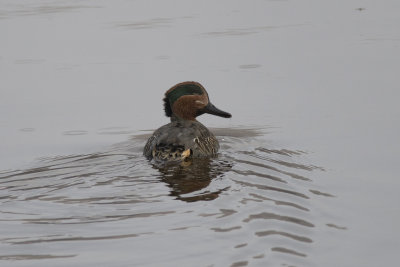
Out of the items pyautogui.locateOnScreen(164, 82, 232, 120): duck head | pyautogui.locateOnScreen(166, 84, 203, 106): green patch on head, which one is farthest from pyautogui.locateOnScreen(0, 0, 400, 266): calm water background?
pyautogui.locateOnScreen(166, 84, 203, 106): green patch on head

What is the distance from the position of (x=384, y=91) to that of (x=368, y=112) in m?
1.00

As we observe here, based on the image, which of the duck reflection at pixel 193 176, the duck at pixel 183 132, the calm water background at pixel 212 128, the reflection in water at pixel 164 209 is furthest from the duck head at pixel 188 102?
the duck reflection at pixel 193 176

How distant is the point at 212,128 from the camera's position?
12.8 m

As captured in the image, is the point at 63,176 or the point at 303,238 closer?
the point at 303,238

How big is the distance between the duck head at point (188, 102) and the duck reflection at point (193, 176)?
118 cm

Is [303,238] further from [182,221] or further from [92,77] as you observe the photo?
[92,77]

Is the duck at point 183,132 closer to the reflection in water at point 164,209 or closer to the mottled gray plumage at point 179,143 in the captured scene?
the mottled gray plumage at point 179,143

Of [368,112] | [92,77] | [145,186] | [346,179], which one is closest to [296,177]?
[346,179]

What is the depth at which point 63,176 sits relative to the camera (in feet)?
33.1

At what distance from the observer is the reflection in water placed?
24.0 feet

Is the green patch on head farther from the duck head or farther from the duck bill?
the duck bill

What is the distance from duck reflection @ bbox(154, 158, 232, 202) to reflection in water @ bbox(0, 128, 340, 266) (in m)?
0.01

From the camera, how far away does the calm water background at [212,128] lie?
7.58 metres

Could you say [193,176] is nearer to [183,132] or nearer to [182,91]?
[183,132]
